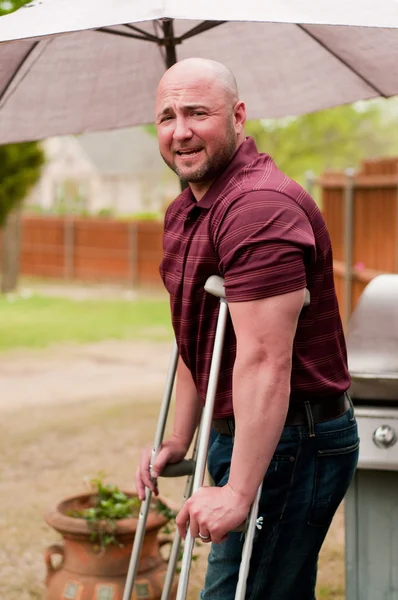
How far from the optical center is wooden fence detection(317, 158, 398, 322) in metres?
11.3

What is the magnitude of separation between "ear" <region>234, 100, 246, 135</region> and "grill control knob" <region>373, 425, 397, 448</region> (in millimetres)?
1141

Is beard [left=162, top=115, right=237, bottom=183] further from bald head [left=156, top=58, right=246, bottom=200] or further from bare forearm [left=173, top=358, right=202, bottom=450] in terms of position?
bare forearm [left=173, top=358, right=202, bottom=450]

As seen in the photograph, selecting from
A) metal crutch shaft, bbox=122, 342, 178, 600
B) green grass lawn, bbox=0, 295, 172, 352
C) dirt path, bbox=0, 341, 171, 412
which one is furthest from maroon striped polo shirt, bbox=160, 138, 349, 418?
green grass lawn, bbox=0, 295, 172, 352

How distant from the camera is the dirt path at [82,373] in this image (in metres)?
9.55

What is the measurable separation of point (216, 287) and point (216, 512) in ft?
1.75

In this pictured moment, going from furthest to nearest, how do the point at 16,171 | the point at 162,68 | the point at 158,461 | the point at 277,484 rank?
1. the point at 16,171
2. the point at 162,68
3. the point at 158,461
4. the point at 277,484

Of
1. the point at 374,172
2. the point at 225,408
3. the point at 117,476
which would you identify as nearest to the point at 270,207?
the point at 225,408

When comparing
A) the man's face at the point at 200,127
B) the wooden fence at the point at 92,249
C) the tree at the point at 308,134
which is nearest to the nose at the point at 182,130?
the man's face at the point at 200,127

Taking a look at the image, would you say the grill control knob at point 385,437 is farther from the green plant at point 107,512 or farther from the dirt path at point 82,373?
the dirt path at point 82,373

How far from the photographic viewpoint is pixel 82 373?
1089 centimetres

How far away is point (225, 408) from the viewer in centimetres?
249

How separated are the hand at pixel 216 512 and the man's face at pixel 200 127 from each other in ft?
2.61

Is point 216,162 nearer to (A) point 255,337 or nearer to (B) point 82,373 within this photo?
(A) point 255,337

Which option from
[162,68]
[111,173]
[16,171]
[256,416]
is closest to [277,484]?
[256,416]
